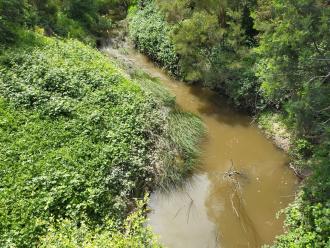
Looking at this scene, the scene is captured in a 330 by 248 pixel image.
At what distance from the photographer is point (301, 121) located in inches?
466

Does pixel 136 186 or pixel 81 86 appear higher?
pixel 81 86

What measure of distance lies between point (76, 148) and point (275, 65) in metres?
7.12

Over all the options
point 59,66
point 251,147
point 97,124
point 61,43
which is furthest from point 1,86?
point 251,147

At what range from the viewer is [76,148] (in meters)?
11.4

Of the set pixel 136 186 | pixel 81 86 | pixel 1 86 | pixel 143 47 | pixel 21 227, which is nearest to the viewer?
pixel 21 227

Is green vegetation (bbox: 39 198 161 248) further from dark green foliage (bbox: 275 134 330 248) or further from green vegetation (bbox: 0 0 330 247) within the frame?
dark green foliage (bbox: 275 134 330 248)

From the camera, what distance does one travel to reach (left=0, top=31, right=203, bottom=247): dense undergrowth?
9.16m

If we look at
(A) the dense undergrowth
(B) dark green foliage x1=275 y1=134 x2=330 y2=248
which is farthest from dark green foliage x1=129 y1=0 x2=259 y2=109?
(B) dark green foliage x1=275 y1=134 x2=330 y2=248

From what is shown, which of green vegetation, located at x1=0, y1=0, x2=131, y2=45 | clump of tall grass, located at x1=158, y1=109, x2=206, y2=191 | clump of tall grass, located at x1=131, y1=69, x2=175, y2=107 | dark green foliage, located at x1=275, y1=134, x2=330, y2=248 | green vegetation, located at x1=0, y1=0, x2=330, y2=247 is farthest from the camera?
green vegetation, located at x1=0, y1=0, x2=131, y2=45

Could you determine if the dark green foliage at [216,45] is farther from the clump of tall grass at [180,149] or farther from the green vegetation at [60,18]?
the green vegetation at [60,18]

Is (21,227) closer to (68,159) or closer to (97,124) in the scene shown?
(68,159)

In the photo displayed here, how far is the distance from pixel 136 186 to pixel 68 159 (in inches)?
91.3

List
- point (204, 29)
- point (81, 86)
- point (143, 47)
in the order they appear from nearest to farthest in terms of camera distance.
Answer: point (81, 86)
point (204, 29)
point (143, 47)

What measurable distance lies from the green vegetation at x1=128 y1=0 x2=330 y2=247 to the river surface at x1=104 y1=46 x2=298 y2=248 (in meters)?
0.91
